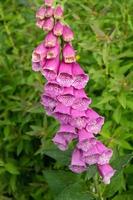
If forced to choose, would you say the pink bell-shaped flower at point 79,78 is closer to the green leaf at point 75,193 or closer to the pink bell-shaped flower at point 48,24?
the pink bell-shaped flower at point 48,24

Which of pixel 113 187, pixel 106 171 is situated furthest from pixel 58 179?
pixel 106 171

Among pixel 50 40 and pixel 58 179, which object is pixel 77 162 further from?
pixel 50 40

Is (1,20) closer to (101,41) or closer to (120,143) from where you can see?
(101,41)

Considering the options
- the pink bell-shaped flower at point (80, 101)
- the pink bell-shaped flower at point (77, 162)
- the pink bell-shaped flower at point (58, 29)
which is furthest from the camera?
the pink bell-shaped flower at point (77, 162)

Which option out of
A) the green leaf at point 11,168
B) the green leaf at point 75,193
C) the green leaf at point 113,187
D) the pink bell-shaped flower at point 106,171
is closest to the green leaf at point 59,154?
the green leaf at point 75,193

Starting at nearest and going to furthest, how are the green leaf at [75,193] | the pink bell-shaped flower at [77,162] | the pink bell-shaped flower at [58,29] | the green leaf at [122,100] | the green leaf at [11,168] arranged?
the pink bell-shaped flower at [58,29] < the pink bell-shaped flower at [77,162] < the green leaf at [75,193] < the green leaf at [122,100] < the green leaf at [11,168]

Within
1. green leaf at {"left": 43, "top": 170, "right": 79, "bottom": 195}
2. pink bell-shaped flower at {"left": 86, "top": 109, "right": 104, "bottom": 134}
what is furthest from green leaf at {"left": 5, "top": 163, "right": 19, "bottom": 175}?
pink bell-shaped flower at {"left": 86, "top": 109, "right": 104, "bottom": 134}

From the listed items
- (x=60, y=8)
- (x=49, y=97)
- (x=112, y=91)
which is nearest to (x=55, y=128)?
(x=112, y=91)
